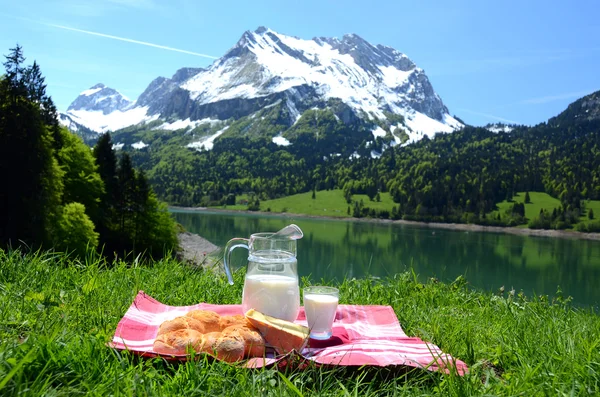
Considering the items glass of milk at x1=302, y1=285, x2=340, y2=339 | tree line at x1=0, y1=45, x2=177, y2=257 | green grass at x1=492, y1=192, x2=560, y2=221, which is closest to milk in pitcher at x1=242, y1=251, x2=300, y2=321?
glass of milk at x1=302, y1=285, x2=340, y2=339

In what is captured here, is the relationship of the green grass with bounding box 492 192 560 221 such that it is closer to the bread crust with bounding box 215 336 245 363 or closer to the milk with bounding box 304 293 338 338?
the milk with bounding box 304 293 338 338

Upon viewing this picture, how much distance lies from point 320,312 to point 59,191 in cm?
3005

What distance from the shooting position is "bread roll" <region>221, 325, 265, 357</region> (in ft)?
9.32

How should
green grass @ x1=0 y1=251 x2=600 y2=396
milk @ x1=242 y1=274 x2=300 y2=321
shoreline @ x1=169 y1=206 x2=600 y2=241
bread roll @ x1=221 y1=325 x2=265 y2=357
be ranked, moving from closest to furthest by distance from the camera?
green grass @ x1=0 y1=251 x2=600 y2=396 → bread roll @ x1=221 y1=325 x2=265 y2=357 → milk @ x1=242 y1=274 x2=300 y2=321 → shoreline @ x1=169 y1=206 x2=600 y2=241

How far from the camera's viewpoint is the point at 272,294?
10.7 feet

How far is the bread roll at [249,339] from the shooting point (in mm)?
2840

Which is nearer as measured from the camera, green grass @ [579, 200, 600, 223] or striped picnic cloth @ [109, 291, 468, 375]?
striped picnic cloth @ [109, 291, 468, 375]

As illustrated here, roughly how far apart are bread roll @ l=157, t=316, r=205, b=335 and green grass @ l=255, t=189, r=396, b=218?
158254 mm

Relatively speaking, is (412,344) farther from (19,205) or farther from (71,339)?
(19,205)

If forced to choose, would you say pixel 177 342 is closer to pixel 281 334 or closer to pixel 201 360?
pixel 201 360

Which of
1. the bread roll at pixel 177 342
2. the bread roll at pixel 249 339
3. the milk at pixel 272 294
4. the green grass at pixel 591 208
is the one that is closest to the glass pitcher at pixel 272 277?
the milk at pixel 272 294

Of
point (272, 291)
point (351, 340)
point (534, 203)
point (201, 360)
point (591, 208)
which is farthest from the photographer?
point (534, 203)

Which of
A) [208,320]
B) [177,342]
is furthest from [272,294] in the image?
[177,342]

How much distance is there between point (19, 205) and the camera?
26172mm
